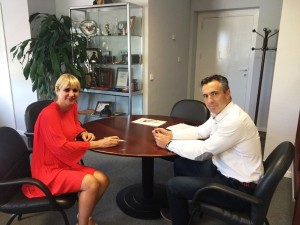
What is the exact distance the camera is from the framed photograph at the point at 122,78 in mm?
3516

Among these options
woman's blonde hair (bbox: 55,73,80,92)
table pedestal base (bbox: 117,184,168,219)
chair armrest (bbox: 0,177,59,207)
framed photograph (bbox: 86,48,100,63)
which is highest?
framed photograph (bbox: 86,48,100,63)

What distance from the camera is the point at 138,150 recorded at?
1.64m

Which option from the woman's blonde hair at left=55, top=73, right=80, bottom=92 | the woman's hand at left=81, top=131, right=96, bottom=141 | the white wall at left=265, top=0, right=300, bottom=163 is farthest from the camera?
the white wall at left=265, top=0, right=300, bottom=163

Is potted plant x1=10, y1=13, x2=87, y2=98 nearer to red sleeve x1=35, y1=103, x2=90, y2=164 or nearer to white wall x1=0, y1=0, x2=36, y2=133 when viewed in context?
white wall x1=0, y1=0, x2=36, y2=133

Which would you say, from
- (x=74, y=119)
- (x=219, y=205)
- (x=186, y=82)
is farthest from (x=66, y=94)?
(x=186, y=82)

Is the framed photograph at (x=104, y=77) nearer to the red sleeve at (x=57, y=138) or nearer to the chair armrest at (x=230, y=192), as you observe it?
the red sleeve at (x=57, y=138)

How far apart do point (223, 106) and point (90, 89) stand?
8.22 ft

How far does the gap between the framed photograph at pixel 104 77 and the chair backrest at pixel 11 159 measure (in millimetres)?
2021

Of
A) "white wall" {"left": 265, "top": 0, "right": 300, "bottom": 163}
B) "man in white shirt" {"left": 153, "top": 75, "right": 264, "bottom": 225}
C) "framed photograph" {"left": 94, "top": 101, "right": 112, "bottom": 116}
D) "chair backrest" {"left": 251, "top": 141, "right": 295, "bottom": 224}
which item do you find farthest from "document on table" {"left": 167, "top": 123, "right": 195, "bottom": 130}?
"framed photograph" {"left": 94, "top": 101, "right": 112, "bottom": 116}

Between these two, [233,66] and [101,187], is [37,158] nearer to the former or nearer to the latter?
[101,187]

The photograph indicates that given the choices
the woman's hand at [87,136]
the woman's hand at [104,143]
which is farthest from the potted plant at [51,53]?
the woman's hand at [104,143]

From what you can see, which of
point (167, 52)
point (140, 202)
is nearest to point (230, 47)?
point (167, 52)

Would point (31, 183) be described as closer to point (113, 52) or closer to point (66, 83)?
point (66, 83)

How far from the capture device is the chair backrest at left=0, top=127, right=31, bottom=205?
1.55 metres
